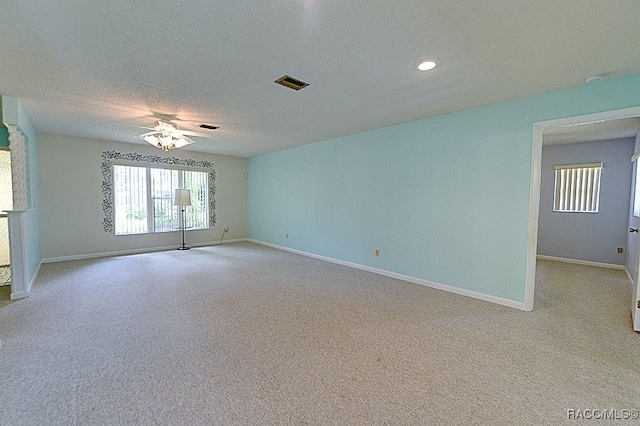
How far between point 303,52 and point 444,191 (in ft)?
8.66

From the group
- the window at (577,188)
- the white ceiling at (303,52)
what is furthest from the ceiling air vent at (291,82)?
the window at (577,188)

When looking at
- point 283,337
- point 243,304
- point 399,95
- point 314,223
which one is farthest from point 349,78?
point 314,223

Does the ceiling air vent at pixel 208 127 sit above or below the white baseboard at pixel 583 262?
above

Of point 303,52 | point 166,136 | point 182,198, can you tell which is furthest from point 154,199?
point 303,52

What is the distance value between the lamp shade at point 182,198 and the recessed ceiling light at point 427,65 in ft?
19.1

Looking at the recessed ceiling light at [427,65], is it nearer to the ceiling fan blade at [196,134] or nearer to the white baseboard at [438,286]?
the white baseboard at [438,286]

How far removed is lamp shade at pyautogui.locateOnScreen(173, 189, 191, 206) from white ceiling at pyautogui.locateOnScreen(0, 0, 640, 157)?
2913mm

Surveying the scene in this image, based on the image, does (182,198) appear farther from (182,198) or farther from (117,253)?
(117,253)

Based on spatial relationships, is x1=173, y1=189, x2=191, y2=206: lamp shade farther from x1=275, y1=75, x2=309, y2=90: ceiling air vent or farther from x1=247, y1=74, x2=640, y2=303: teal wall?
x1=275, y1=75, x2=309, y2=90: ceiling air vent

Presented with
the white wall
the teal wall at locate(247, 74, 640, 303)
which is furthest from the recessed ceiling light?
the white wall

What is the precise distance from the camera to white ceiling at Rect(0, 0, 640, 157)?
1.66m

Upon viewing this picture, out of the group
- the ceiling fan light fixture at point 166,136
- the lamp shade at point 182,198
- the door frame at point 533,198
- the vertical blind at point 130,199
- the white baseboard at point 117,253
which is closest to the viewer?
the door frame at point 533,198

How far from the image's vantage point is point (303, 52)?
214cm

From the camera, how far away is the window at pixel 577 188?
5.24 m
